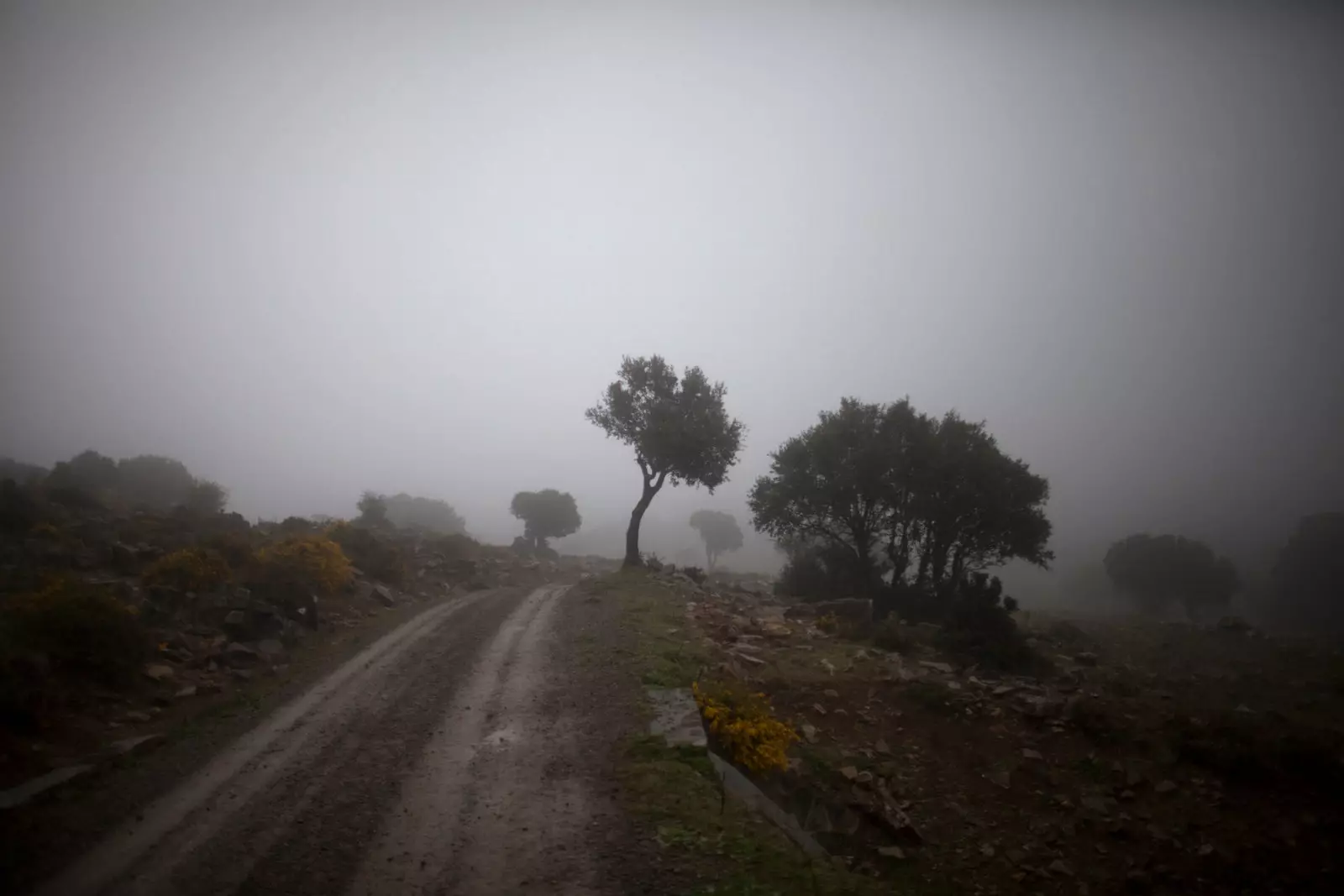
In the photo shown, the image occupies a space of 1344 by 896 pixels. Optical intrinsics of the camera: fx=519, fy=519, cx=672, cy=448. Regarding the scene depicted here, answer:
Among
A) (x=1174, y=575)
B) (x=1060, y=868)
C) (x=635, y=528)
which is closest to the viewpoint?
(x=1060, y=868)

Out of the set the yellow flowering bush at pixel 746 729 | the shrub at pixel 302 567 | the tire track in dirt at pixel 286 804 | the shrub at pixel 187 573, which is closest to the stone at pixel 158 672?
the tire track in dirt at pixel 286 804

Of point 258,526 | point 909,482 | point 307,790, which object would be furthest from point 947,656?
point 258,526

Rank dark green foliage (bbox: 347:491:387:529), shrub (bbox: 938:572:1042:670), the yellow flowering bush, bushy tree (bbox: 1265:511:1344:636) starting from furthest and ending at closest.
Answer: bushy tree (bbox: 1265:511:1344:636) → dark green foliage (bbox: 347:491:387:529) → shrub (bbox: 938:572:1042:670) → the yellow flowering bush

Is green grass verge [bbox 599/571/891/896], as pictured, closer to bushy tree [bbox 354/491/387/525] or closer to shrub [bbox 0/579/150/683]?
shrub [bbox 0/579/150/683]

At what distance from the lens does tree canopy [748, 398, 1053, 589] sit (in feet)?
101

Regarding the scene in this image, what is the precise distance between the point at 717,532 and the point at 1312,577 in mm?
75060

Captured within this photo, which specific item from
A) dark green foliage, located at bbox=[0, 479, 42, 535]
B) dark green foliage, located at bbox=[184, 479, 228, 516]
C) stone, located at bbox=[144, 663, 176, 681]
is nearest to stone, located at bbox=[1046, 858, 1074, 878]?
stone, located at bbox=[144, 663, 176, 681]

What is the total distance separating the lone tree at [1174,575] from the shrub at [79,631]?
78082mm

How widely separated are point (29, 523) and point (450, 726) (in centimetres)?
Answer: 2193

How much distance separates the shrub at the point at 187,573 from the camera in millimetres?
16953

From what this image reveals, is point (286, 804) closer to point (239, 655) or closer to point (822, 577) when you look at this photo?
point (239, 655)

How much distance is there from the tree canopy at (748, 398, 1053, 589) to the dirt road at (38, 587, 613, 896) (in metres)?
23.4

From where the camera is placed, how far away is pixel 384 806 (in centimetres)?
813

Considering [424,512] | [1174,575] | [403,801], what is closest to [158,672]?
[403,801]
